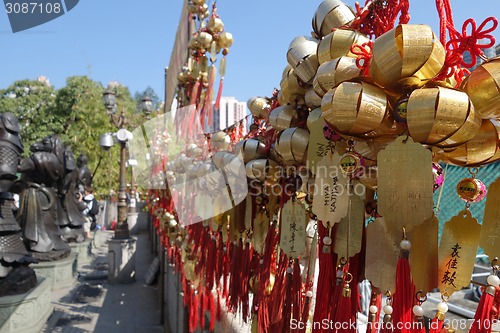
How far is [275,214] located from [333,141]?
630 mm

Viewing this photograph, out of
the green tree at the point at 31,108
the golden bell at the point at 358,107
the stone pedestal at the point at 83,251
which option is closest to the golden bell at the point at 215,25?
the golden bell at the point at 358,107

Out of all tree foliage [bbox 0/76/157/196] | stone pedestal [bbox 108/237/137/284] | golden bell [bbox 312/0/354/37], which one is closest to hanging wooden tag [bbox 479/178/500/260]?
golden bell [bbox 312/0/354/37]

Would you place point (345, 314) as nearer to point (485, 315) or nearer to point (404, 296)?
point (404, 296)

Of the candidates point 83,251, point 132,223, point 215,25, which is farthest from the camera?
point 132,223

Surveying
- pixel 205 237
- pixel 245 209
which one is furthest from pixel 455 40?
pixel 205 237

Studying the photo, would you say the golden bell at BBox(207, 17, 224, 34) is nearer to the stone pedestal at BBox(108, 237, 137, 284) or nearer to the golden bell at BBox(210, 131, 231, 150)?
the golden bell at BBox(210, 131, 231, 150)

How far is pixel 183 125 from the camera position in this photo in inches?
159

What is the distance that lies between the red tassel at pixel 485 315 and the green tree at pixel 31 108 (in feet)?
71.0

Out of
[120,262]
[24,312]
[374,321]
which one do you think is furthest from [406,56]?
[120,262]

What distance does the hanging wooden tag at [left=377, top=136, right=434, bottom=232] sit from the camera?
2.33 feet

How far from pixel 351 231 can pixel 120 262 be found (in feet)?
23.2

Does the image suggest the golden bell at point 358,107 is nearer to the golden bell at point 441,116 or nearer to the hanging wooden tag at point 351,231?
the golden bell at point 441,116

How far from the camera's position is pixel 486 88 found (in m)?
0.67

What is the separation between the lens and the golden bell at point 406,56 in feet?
2.22
